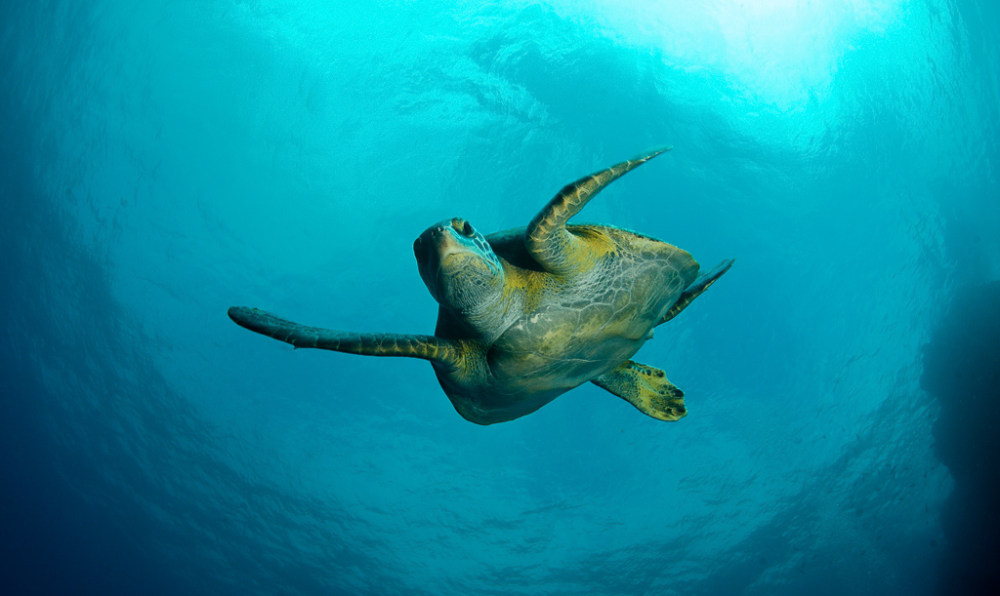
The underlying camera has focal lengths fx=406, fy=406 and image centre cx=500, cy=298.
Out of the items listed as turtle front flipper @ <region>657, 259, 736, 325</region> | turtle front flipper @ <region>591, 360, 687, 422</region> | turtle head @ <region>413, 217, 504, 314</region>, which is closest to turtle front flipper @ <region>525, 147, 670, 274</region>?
turtle head @ <region>413, 217, 504, 314</region>

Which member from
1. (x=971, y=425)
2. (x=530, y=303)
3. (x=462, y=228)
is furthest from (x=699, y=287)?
(x=971, y=425)

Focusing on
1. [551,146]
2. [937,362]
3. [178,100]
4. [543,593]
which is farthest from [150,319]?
[937,362]

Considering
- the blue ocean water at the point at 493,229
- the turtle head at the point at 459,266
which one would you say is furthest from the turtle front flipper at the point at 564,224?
the blue ocean water at the point at 493,229

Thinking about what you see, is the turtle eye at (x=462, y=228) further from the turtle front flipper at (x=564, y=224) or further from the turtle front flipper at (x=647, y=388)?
the turtle front flipper at (x=647, y=388)

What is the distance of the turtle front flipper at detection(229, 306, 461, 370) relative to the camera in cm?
247

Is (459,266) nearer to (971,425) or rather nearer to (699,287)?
(699,287)

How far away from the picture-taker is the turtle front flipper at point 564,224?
2.34m

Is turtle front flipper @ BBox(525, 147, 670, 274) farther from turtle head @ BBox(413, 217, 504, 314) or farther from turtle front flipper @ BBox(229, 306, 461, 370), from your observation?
turtle front flipper @ BBox(229, 306, 461, 370)

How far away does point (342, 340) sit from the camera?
2.51m

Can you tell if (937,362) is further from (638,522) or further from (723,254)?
(638,522)

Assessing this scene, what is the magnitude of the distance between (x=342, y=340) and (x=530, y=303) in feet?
4.16

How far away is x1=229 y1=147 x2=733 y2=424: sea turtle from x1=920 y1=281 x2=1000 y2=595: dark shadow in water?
68.8 ft

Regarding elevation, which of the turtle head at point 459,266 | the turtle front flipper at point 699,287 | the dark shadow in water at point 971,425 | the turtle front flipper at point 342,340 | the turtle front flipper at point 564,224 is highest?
the dark shadow in water at point 971,425

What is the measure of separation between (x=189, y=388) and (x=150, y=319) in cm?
401
